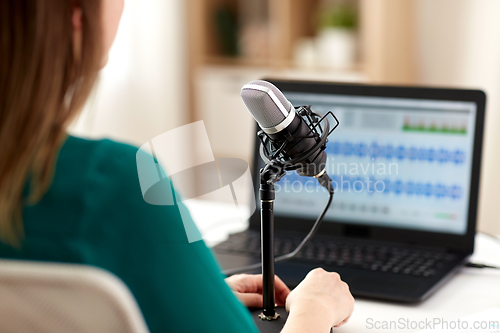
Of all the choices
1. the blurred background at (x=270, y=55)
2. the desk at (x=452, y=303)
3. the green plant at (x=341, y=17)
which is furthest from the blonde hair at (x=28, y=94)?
the green plant at (x=341, y=17)

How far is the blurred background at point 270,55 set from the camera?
2.48 m

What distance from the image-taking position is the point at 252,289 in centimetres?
85

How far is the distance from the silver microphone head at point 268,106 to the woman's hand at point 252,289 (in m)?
0.25

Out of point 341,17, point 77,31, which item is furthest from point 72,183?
point 341,17

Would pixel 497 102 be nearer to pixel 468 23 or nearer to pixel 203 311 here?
pixel 468 23

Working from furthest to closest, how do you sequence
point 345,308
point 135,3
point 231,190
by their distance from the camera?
point 135,3 < point 231,190 < point 345,308

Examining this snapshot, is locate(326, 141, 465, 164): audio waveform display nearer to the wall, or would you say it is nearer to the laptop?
the laptop

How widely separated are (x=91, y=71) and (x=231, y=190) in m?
0.44

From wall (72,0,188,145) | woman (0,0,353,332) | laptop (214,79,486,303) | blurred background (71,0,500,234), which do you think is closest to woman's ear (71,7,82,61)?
woman (0,0,353,332)

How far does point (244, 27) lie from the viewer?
321 centimetres

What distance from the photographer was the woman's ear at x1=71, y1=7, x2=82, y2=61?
0.51 m

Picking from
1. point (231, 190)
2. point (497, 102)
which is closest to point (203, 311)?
point (231, 190)

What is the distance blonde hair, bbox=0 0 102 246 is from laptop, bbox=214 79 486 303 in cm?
57

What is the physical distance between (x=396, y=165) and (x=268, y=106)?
0.53 metres
